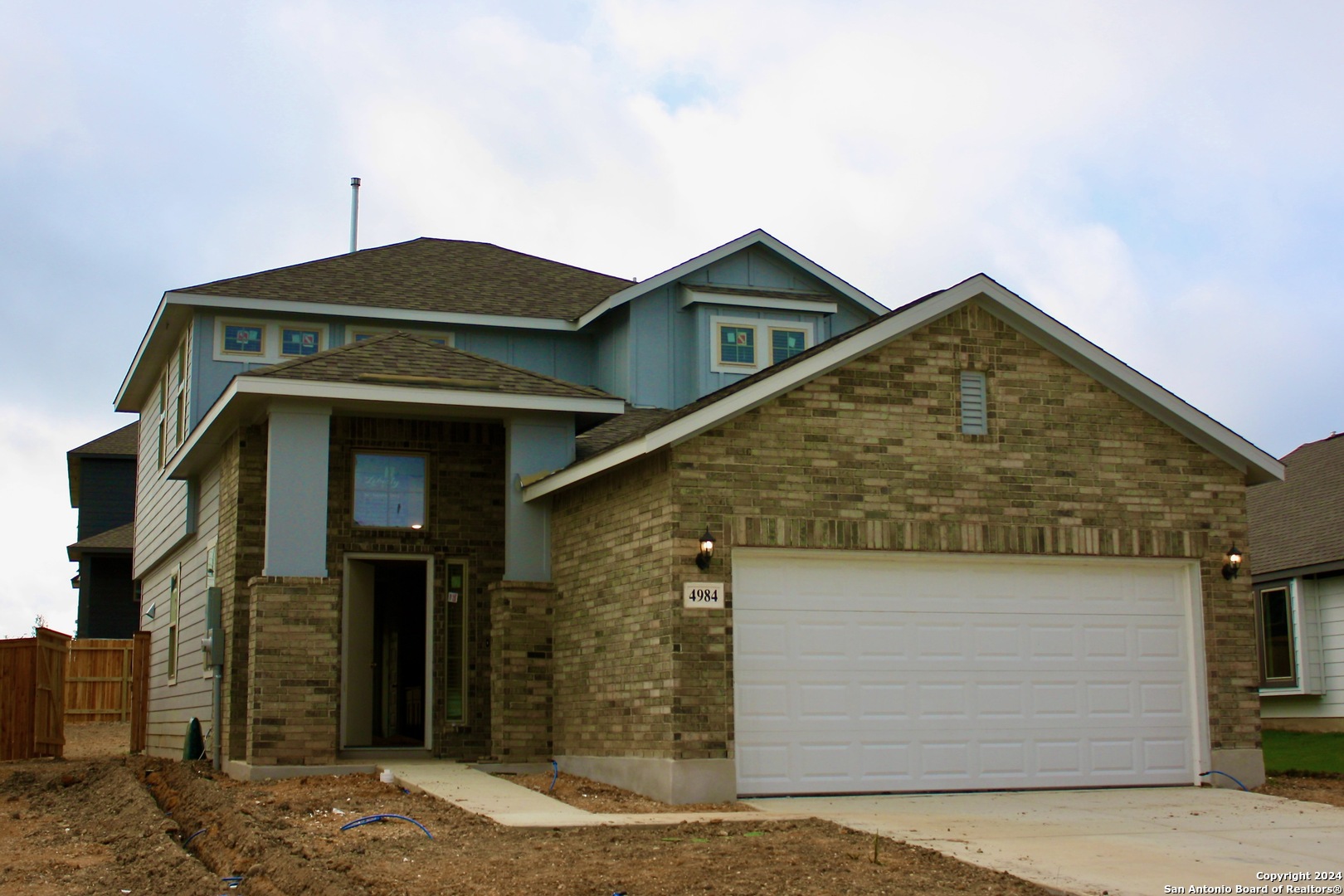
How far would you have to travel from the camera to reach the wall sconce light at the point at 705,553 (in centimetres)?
1331

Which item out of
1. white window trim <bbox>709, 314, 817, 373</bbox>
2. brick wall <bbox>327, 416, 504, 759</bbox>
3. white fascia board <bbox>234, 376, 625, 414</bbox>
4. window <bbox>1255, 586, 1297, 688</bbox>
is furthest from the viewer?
window <bbox>1255, 586, 1297, 688</bbox>

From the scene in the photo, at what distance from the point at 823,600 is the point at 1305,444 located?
17.3m

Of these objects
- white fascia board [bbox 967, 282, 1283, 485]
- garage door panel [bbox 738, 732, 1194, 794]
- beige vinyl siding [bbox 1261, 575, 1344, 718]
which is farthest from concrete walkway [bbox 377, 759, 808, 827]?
beige vinyl siding [bbox 1261, 575, 1344, 718]

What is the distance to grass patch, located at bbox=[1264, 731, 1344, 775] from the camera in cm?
1733

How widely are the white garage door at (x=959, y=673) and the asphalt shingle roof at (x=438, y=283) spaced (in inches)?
335

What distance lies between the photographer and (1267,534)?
24.2 meters

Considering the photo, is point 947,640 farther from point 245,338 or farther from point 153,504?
point 153,504

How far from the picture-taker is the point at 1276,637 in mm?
23094

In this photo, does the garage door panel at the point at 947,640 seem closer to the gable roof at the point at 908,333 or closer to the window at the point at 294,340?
the gable roof at the point at 908,333

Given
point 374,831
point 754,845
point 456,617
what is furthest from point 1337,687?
point 374,831

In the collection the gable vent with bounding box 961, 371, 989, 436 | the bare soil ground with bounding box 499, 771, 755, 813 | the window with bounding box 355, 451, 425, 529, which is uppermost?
the gable vent with bounding box 961, 371, 989, 436

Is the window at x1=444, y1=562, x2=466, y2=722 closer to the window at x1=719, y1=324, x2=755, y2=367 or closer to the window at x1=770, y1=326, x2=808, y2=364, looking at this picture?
the window at x1=719, y1=324, x2=755, y2=367

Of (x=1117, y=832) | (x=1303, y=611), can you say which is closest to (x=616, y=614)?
(x=1117, y=832)

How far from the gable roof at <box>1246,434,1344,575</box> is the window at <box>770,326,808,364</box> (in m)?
8.17
